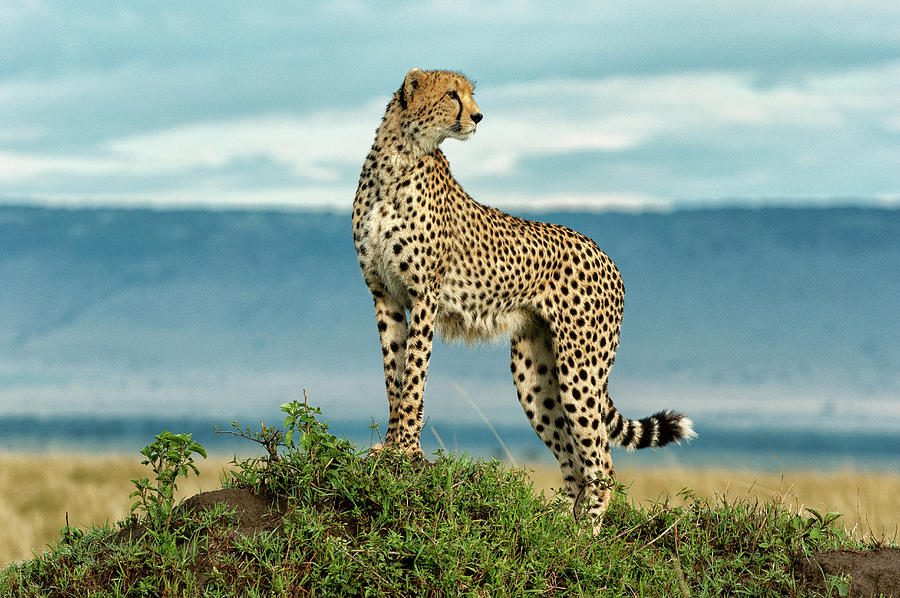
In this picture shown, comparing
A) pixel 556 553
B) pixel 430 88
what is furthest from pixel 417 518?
pixel 430 88

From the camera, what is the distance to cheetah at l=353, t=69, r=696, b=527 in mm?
5488

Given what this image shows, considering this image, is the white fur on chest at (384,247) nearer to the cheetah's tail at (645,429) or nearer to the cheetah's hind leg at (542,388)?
the cheetah's hind leg at (542,388)

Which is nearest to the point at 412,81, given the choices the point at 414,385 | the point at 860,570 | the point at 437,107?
the point at 437,107

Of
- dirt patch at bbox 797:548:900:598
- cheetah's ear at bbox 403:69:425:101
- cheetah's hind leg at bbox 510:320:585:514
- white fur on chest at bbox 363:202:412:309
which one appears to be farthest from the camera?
cheetah's hind leg at bbox 510:320:585:514

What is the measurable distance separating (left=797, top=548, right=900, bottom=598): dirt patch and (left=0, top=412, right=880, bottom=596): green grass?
0.24ft

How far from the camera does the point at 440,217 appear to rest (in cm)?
571

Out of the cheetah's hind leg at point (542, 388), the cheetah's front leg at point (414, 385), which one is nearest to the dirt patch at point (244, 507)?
the cheetah's front leg at point (414, 385)

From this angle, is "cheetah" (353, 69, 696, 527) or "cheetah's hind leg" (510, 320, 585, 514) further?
"cheetah's hind leg" (510, 320, 585, 514)

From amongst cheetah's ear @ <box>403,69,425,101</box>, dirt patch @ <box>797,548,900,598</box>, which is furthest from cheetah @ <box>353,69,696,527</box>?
dirt patch @ <box>797,548,900,598</box>

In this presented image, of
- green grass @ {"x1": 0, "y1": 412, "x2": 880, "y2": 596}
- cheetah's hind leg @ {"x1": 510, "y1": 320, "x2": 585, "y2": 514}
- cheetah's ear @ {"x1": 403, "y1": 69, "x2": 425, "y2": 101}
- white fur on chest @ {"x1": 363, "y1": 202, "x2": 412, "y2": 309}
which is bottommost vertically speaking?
green grass @ {"x1": 0, "y1": 412, "x2": 880, "y2": 596}

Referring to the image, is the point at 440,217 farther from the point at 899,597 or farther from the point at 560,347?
the point at 899,597

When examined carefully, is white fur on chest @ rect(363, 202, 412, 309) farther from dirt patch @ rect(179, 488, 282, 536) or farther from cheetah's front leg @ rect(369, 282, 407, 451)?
dirt patch @ rect(179, 488, 282, 536)

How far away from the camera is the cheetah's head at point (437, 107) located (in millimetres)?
5492

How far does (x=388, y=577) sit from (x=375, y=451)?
81cm
